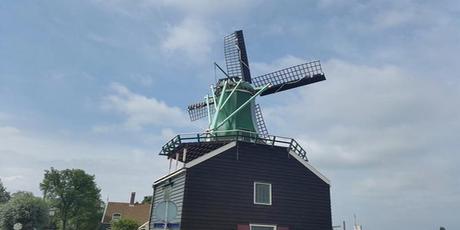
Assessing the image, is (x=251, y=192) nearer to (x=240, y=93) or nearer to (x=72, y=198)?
(x=240, y=93)

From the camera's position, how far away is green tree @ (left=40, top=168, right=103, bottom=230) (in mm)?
60438

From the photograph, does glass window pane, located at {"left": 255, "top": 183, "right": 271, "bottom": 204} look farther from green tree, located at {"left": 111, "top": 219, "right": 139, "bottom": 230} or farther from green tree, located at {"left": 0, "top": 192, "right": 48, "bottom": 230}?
green tree, located at {"left": 0, "top": 192, "right": 48, "bottom": 230}

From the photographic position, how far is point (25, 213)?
160 feet

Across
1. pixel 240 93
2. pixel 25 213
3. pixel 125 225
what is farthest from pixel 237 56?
pixel 25 213

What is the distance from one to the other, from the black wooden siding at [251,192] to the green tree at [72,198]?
153ft

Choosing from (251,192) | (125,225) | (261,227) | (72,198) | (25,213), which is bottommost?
(261,227)

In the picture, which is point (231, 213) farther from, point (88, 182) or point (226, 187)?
point (88, 182)

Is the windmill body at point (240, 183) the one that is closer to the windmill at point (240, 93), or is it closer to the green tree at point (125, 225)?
the windmill at point (240, 93)

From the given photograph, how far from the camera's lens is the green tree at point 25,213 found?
159ft

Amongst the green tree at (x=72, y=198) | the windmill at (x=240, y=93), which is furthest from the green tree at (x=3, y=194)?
the windmill at (x=240, y=93)

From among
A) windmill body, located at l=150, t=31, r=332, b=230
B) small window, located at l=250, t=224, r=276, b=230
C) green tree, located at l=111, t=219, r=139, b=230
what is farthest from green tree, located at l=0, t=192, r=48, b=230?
small window, located at l=250, t=224, r=276, b=230

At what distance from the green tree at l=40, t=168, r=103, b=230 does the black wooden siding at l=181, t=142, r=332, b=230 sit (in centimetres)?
4649

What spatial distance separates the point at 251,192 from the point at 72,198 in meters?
47.8

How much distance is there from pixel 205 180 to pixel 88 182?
47.7m
